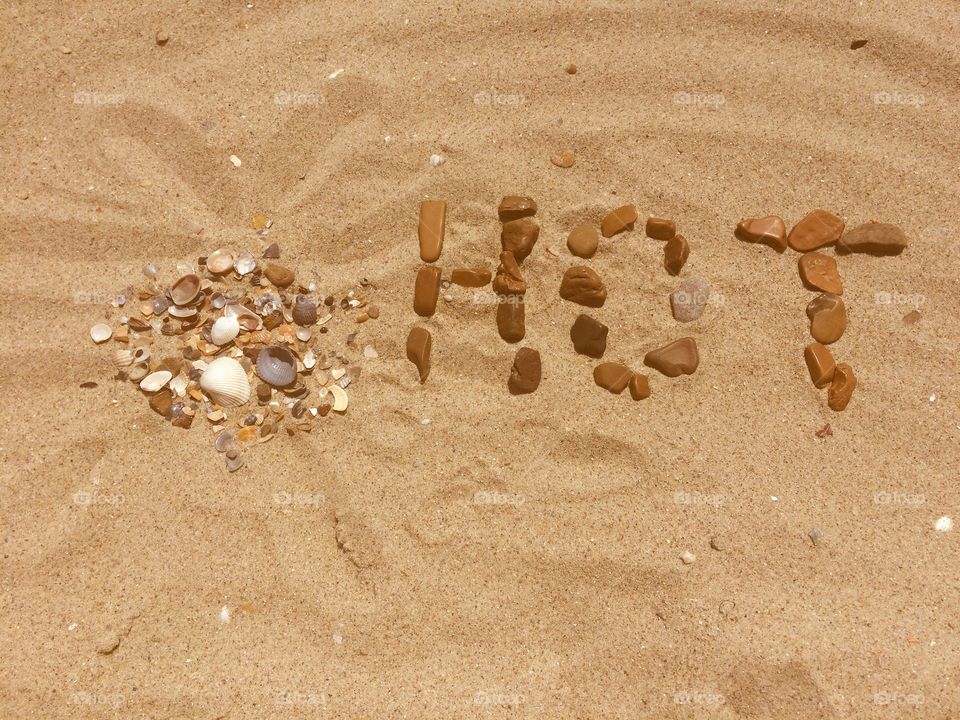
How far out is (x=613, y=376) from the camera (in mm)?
2133

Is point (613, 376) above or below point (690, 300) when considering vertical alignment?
below

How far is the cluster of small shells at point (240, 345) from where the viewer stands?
218 centimetres

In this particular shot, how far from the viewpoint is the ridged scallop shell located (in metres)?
2.17

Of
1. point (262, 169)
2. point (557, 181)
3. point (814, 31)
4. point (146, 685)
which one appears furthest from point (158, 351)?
point (814, 31)

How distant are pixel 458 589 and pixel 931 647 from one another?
1635 mm

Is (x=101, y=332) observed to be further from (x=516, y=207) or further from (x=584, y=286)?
(x=584, y=286)

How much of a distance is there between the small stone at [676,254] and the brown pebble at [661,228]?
1.0 inches

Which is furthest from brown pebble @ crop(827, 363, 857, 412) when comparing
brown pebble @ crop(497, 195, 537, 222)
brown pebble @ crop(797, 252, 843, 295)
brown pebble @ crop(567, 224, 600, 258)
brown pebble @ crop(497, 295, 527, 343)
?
brown pebble @ crop(497, 195, 537, 222)

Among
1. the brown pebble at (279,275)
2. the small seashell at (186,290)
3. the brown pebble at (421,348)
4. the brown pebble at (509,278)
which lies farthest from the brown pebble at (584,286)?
the small seashell at (186,290)

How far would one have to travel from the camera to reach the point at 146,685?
2027 millimetres

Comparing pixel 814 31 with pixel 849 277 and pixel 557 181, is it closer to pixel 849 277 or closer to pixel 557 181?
pixel 849 277

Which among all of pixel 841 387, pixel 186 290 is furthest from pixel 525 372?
pixel 186 290

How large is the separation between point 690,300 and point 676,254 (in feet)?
0.57

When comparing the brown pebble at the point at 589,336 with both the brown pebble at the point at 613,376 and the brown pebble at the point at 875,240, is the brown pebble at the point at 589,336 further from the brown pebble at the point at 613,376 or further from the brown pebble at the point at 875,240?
the brown pebble at the point at 875,240
